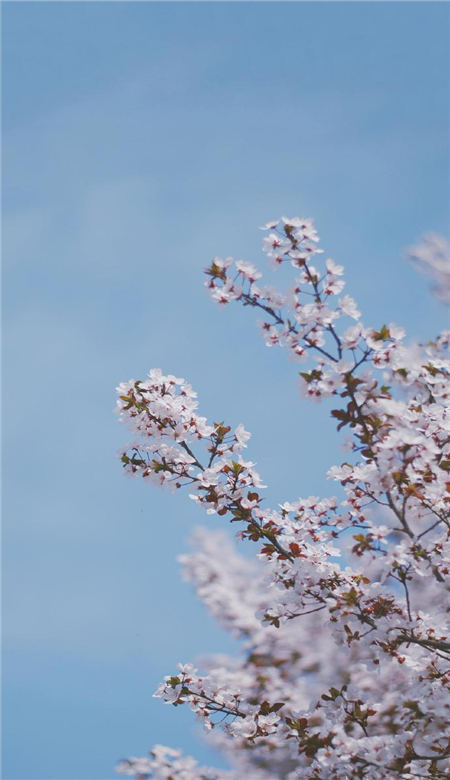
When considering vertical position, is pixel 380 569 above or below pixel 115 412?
below

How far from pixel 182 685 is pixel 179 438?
1694 millimetres

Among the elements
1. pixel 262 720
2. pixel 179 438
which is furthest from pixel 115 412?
pixel 262 720

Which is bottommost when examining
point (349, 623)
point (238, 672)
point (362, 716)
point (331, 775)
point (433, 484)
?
point (331, 775)

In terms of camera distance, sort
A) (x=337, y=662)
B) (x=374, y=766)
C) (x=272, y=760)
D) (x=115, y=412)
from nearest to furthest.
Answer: (x=374, y=766)
(x=115, y=412)
(x=272, y=760)
(x=337, y=662)

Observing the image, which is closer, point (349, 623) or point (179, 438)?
point (349, 623)

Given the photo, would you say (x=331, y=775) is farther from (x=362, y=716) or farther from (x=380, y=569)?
(x=380, y=569)

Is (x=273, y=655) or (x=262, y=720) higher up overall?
(x=273, y=655)

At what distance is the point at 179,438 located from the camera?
191 inches

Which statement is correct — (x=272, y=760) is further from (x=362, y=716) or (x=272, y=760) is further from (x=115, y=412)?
(x=115, y=412)

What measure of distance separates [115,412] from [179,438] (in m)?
0.51

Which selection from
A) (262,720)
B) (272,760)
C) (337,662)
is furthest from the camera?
(337,662)

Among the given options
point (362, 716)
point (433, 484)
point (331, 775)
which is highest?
point (433, 484)

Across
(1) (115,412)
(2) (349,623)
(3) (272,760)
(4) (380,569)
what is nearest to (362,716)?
(2) (349,623)

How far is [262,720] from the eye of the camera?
4613 millimetres
